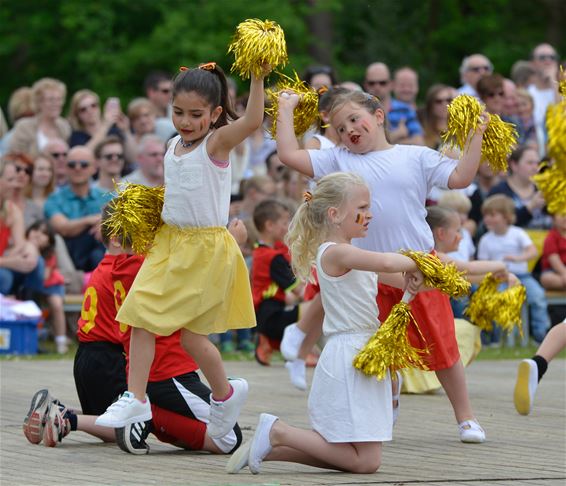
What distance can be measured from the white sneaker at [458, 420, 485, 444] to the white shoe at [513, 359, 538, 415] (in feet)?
2.70

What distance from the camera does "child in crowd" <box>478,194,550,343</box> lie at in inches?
521

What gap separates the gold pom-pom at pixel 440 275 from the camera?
6148 millimetres

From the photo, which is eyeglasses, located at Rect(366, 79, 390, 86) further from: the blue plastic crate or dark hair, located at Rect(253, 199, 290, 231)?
the blue plastic crate

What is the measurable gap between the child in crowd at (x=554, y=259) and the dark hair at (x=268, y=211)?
314 centimetres

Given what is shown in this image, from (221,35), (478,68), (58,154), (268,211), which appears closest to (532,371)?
(268,211)

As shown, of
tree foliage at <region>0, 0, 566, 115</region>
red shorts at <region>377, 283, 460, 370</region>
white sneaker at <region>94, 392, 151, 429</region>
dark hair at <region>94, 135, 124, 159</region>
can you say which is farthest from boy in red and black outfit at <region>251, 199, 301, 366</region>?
tree foliage at <region>0, 0, 566, 115</region>

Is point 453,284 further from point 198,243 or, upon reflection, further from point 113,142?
point 113,142

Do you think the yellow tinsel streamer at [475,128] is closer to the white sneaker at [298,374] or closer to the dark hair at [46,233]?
the white sneaker at [298,374]

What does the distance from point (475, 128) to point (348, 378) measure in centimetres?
142

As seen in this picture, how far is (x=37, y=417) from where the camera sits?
6922 mm

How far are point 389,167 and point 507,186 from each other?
24.2ft

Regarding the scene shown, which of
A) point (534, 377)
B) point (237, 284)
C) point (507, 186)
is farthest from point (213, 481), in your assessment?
point (507, 186)

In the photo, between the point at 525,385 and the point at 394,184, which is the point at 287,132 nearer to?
the point at 394,184

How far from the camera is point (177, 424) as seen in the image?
22.5 feet
